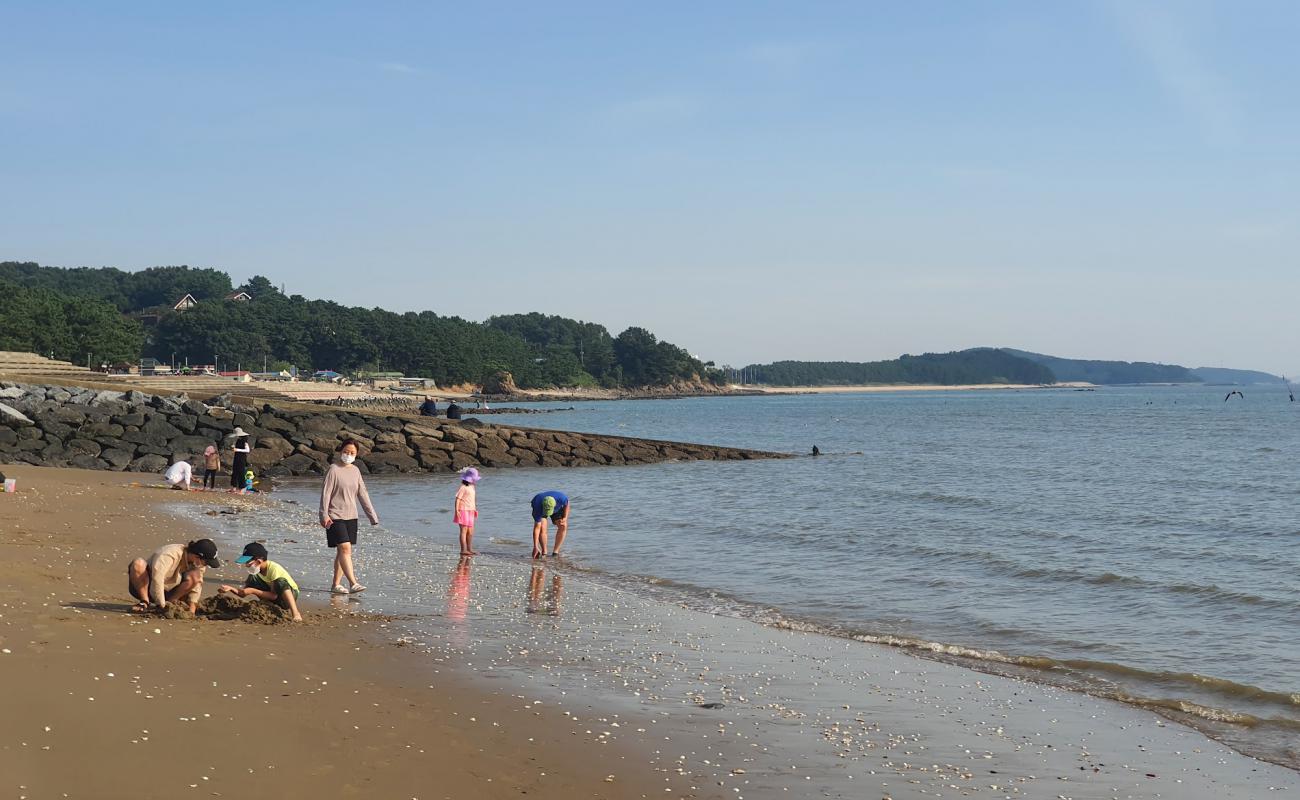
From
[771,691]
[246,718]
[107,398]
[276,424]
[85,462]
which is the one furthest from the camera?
[107,398]

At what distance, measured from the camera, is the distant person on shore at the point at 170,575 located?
10.3m

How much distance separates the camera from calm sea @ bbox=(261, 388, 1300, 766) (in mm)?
11636

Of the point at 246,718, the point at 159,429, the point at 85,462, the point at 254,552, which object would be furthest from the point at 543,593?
the point at 159,429

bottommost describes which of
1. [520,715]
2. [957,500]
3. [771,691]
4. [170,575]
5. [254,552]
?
[957,500]

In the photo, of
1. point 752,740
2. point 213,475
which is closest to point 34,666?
point 752,740

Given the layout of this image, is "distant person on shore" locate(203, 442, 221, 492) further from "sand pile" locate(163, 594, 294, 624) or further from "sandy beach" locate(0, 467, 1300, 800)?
"sand pile" locate(163, 594, 294, 624)

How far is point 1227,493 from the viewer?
31297 millimetres

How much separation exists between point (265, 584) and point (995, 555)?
12.9m

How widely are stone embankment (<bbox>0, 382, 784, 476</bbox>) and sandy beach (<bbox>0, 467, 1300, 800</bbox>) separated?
2266 centimetres

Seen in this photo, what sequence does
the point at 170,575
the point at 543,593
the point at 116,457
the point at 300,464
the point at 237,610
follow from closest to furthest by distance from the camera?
1. the point at 170,575
2. the point at 237,610
3. the point at 543,593
4. the point at 116,457
5. the point at 300,464

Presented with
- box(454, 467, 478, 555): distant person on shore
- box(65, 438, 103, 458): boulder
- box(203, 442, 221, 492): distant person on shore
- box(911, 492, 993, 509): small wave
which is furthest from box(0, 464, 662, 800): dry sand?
box(65, 438, 103, 458): boulder

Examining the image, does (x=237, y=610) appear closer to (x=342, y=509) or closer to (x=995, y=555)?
(x=342, y=509)

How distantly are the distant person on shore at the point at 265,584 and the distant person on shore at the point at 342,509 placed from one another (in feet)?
6.33

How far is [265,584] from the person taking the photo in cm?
1126
